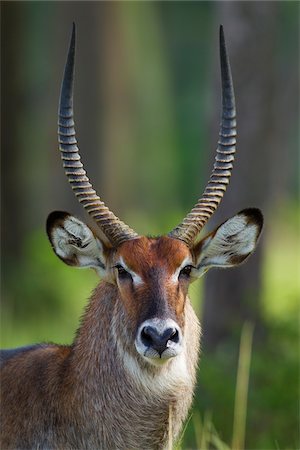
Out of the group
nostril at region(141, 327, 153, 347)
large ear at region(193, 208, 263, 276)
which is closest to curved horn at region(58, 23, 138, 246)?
large ear at region(193, 208, 263, 276)

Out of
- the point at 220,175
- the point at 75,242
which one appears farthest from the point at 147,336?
the point at 220,175

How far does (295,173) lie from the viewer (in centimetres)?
3803

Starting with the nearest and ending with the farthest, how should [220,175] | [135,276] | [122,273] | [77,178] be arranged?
1. [135,276]
2. [122,273]
3. [77,178]
4. [220,175]

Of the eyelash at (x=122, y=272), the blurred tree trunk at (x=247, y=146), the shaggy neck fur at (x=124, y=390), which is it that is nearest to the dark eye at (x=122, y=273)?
the eyelash at (x=122, y=272)

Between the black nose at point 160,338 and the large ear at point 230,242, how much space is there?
782 mm

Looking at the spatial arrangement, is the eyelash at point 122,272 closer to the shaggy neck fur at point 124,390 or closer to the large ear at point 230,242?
the shaggy neck fur at point 124,390

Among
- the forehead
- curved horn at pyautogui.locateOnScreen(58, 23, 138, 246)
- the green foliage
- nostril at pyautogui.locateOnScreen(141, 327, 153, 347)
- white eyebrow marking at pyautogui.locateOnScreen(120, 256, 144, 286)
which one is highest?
curved horn at pyautogui.locateOnScreen(58, 23, 138, 246)

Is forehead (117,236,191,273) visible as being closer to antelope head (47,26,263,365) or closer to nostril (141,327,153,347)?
antelope head (47,26,263,365)

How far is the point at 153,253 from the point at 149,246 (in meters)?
0.06

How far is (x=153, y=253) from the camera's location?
21.0 feet

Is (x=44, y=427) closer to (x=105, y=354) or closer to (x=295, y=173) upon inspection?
(x=105, y=354)

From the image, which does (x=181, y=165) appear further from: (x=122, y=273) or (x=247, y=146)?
(x=122, y=273)

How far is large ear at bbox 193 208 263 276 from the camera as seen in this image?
6.73 m

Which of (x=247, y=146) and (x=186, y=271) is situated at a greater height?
(x=247, y=146)
